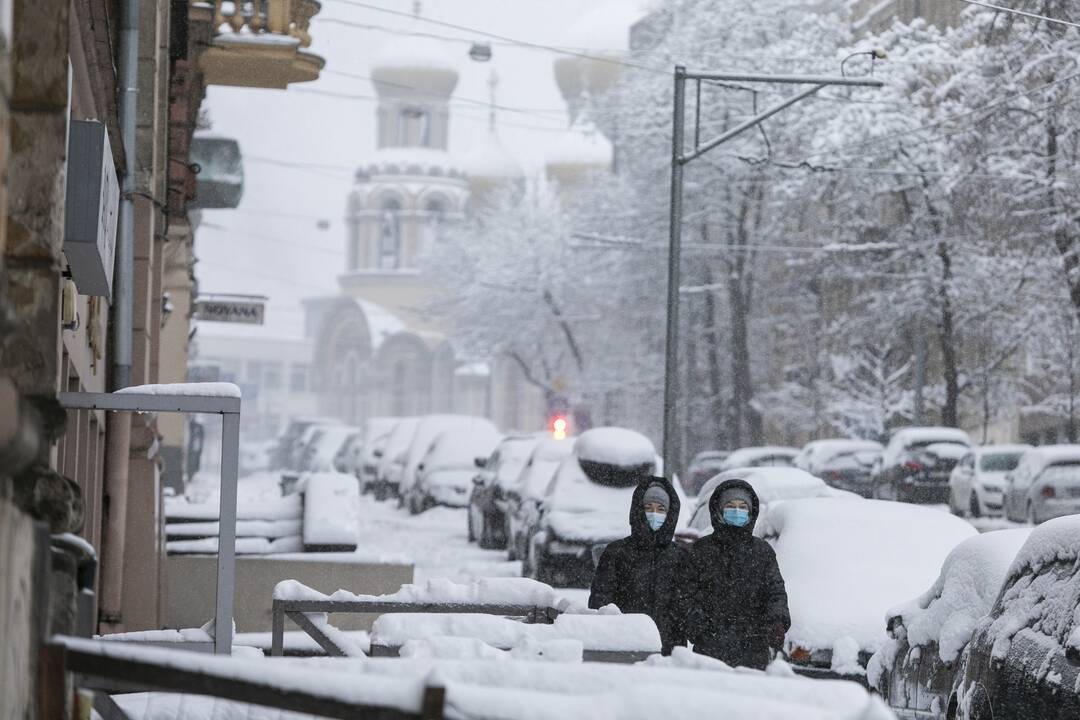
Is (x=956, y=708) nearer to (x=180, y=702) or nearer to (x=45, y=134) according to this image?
(x=180, y=702)

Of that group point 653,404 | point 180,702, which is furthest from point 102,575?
point 653,404

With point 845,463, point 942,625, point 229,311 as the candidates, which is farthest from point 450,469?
point 942,625

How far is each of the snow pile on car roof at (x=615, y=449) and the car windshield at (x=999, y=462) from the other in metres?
14.8

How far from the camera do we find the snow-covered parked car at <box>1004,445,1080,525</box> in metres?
31.8

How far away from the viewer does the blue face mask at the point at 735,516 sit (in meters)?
9.77

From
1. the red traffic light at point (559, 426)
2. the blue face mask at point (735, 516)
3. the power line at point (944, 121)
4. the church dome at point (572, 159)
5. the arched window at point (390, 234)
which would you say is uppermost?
the church dome at point (572, 159)

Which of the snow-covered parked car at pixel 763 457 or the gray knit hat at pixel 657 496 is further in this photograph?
the snow-covered parked car at pixel 763 457

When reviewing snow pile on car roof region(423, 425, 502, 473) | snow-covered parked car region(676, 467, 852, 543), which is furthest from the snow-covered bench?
snow pile on car roof region(423, 425, 502, 473)

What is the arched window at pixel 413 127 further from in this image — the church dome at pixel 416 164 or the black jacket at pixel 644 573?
the black jacket at pixel 644 573

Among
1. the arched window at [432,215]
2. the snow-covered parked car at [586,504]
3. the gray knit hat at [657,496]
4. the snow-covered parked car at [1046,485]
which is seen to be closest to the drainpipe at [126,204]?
the gray knit hat at [657,496]

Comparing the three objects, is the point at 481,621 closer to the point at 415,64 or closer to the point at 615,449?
the point at 615,449

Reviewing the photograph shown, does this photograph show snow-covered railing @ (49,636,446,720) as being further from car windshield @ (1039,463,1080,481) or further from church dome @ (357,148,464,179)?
church dome @ (357,148,464,179)

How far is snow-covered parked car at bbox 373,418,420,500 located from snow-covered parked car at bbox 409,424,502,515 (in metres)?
5.23

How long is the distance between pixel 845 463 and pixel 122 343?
32.1 m
